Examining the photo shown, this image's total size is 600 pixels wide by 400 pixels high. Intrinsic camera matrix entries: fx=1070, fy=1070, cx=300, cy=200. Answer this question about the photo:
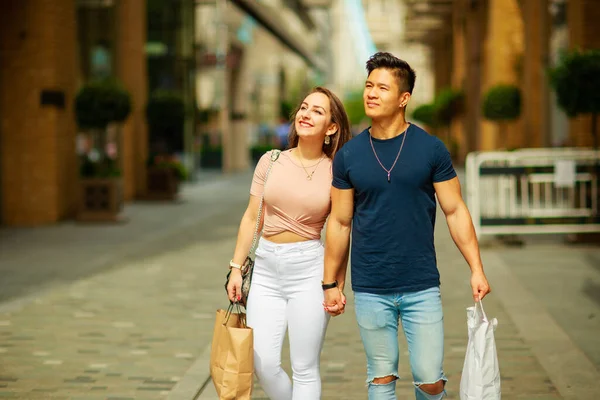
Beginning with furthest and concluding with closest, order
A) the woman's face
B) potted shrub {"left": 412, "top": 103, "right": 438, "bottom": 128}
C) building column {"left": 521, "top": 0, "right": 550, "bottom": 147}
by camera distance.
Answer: potted shrub {"left": 412, "top": 103, "right": 438, "bottom": 128}, building column {"left": 521, "top": 0, "right": 550, "bottom": 147}, the woman's face

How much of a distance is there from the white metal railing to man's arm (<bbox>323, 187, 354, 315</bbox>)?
9.17m

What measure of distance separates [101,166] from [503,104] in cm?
931

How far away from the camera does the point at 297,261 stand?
14.8 feet

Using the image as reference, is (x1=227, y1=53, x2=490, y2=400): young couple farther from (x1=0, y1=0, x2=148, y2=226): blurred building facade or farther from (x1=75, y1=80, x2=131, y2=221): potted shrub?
(x1=0, y1=0, x2=148, y2=226): blurred building facade

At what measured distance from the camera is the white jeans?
14.8 ft

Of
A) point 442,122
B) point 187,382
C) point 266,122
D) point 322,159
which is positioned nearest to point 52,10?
point 187,382

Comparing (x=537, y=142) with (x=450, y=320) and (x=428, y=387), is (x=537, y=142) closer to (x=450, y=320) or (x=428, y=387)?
(x=450, y=320)

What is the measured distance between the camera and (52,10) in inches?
690

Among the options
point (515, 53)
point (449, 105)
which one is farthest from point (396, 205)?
point (449, 105)

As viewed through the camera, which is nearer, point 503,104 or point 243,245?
point 243,245

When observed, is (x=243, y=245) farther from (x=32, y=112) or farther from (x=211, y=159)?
(x=211, y=159)

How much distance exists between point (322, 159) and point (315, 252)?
401mm

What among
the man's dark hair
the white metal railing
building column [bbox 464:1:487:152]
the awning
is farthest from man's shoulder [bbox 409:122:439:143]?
the awning

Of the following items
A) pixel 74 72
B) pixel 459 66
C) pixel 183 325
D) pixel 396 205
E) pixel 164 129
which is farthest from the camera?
pixel 459 66
